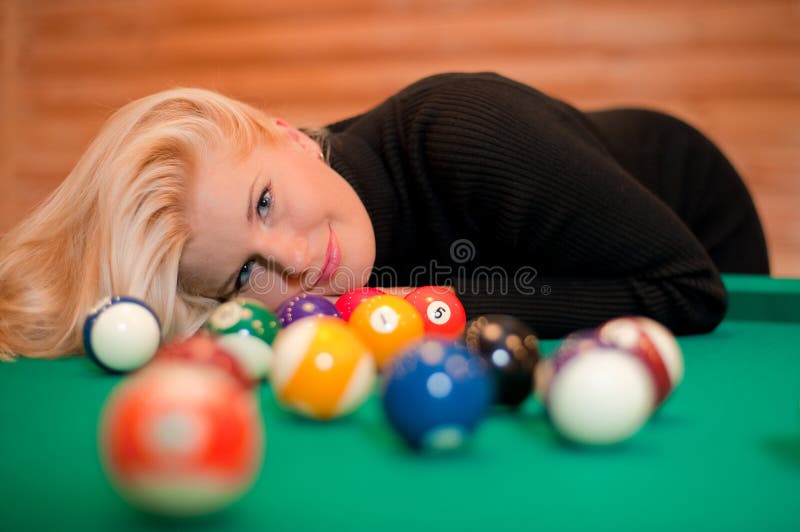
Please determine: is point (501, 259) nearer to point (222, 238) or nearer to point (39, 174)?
point (222, 238)

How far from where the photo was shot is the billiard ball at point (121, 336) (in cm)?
116

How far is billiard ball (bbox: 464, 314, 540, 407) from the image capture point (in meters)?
0.90

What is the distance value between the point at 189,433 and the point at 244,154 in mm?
1045

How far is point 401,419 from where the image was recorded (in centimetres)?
74

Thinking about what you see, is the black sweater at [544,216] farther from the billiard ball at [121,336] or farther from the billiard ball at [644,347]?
the billiard ball at [121,336]

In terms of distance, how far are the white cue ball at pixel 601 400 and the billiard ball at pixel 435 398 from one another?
0.30 ft

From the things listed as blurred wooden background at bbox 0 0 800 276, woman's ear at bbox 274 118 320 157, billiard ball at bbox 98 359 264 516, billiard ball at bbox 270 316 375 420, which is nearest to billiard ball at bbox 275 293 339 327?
billiard ball at bbox 270 316 375 420

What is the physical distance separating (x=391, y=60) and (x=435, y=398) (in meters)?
3.37

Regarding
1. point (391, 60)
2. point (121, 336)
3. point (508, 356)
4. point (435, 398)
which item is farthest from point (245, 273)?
point (391, 60)

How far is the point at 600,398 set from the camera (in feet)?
2.45

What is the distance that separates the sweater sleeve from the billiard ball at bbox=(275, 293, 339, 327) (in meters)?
0.36

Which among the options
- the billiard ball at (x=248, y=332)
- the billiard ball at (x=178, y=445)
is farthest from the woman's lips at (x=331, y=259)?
the billiard ball at (x=178, y=445)

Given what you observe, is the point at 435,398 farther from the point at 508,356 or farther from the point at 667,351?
the point at 667,351

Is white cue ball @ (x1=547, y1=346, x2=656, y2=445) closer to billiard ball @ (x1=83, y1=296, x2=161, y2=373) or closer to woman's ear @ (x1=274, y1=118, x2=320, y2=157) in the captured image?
billiard ball @ (x1=83, y1=296, x2=161, y2=373)
